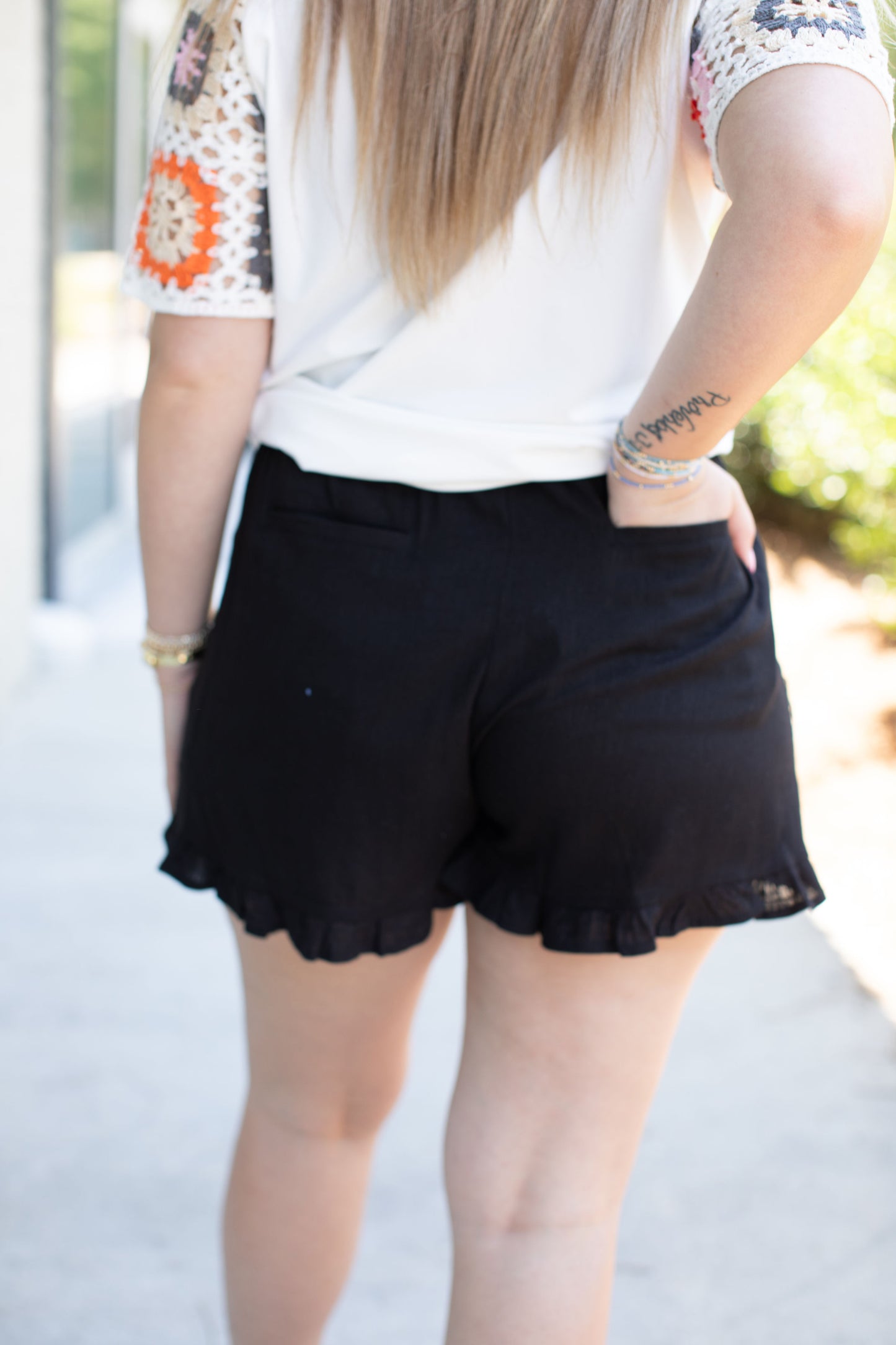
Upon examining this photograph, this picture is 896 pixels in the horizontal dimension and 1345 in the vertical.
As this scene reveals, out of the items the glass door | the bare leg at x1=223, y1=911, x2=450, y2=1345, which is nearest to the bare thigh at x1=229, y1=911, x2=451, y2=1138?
the bare leg at x1=223, y1=911, x2=450, y2=1345

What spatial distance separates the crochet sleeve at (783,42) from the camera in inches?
32.6

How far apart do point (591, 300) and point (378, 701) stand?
0.37 m

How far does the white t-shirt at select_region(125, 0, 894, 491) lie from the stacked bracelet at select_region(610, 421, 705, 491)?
4 cm

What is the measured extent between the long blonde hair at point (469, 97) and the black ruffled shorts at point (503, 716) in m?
0.22

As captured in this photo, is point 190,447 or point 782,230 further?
point 190,447

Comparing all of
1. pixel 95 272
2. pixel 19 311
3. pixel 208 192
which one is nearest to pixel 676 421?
pixel 208 192

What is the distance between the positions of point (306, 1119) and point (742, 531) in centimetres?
76

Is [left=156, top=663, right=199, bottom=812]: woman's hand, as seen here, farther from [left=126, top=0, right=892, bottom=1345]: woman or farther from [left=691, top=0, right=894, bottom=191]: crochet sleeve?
[left=691, top=0, right=894, bottom=191]: crochet sleeve

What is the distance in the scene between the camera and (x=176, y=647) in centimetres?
125

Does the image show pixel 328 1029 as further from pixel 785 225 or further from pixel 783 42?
pixel 783 42

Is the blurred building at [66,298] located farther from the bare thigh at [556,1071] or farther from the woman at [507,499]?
the bare thigh at [556,1071]

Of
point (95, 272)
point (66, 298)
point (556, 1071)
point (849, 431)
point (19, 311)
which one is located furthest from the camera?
point (95, 272)

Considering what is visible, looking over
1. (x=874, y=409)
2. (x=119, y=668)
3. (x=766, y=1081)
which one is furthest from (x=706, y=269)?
(x=874, y=409)

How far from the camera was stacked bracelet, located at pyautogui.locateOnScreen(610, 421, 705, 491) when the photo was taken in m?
0.98
